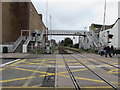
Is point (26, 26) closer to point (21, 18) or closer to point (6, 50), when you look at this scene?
point (21, 18)

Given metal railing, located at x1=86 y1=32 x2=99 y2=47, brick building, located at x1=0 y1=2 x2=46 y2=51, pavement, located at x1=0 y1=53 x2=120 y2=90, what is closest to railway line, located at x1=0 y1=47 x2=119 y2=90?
pavement, located at x1=0 y1=53 x2=120 y2=90

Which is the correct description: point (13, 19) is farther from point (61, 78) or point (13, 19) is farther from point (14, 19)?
point (61, 78)

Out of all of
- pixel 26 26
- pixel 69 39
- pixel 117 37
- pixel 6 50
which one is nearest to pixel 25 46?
pixel 6 50

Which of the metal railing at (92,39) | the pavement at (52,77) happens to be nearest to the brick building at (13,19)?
the metal railing at (92,39)

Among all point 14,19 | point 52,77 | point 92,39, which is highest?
point 14,19

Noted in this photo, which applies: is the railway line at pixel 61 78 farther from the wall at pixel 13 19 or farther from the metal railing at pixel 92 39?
the wall at pixel 13 19

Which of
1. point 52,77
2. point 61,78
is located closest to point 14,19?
point 52,77

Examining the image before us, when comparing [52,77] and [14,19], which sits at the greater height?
[14,19]

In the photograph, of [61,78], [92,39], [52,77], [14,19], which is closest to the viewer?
[61,78]

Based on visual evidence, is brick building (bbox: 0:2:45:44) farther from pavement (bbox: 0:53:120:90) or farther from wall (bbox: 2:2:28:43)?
pavement (bbox: 0:53:120:90)

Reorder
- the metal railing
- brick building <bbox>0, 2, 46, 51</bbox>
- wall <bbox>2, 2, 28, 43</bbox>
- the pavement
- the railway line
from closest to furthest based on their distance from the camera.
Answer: the railway line → the pavement → the metal railing → brick building <bbox>0, 2, 46, 51</bbox> → wall <bbox>2, 2, 28, 43</bbox>

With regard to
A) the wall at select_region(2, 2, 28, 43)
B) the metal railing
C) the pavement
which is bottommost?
the pavement

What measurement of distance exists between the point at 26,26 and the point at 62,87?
41.5m

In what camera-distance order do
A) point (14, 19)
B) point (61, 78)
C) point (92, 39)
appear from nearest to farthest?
point (61, 78) < point (14, 19) < point (92, 39)
